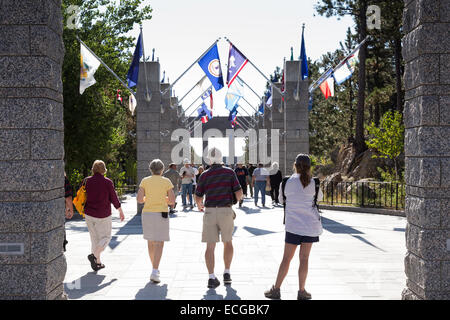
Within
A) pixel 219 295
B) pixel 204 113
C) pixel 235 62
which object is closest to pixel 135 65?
pixel 235 62

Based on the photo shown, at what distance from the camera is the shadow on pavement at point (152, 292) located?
21.9 ft

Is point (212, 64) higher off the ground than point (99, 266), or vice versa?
point (212, 64)

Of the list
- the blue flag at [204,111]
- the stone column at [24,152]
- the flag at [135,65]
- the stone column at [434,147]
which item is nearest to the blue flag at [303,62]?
the flag at [135,65]

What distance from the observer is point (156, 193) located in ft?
25.7

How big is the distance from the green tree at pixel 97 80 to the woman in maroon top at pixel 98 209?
1402cm

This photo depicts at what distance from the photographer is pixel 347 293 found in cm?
680

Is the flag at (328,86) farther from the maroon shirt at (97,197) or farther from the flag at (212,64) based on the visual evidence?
the maroon shirt at (97,197)

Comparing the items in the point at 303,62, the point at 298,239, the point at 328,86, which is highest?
the point at 303,62

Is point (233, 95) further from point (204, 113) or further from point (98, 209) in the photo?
point (98, 209)

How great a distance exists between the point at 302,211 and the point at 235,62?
14.7 meters

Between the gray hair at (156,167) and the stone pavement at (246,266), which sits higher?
the gray hair at (156,167)

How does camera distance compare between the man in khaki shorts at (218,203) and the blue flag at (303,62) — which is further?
the blue flag at (303,62)

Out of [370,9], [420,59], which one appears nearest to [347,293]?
[420,59]

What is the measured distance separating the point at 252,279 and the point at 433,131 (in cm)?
346
